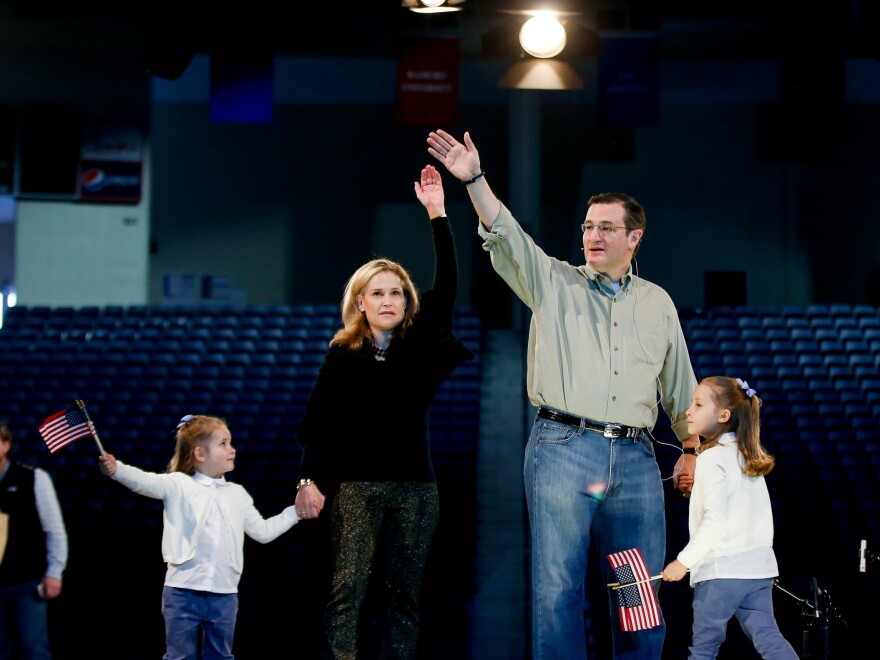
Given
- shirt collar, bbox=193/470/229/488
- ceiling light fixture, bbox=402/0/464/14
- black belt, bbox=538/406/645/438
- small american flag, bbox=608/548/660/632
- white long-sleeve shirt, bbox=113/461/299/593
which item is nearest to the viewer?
small american flag, bbox=608/548/660/632

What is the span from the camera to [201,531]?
3887mm

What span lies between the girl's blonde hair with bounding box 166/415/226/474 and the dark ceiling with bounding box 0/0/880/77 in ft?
21.0

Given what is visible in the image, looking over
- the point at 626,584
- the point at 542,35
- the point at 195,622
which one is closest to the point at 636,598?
the point at 626,584

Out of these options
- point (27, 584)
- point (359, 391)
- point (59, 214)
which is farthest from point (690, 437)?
point (59, 214)

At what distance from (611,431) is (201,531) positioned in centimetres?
172

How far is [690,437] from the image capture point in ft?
10.9

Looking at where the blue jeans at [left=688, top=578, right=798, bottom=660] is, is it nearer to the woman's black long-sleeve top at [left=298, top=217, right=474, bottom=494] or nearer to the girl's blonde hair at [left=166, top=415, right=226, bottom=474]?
the woman's black long-sleeve top at [left=298, top=217, right=474, bottom=494]

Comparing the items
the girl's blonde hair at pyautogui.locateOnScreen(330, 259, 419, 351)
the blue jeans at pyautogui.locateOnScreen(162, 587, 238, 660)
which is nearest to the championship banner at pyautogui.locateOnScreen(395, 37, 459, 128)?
the blue jeans at pyautogui.locateOnScreen(162, 587, 238, 660)

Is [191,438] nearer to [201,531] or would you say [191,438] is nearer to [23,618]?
[201,531]

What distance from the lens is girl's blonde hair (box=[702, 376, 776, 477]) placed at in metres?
3.22

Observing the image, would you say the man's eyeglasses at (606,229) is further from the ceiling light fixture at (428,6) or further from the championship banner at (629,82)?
the championship banner at (629,82)

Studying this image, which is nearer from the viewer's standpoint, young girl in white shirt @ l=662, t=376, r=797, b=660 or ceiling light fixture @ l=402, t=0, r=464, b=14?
young girl in white shirt @ l=662, t=376, r=797, b=660

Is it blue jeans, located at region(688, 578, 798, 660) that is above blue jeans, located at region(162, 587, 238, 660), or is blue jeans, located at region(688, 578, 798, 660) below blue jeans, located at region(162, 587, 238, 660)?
above

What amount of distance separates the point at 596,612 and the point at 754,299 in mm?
8244
